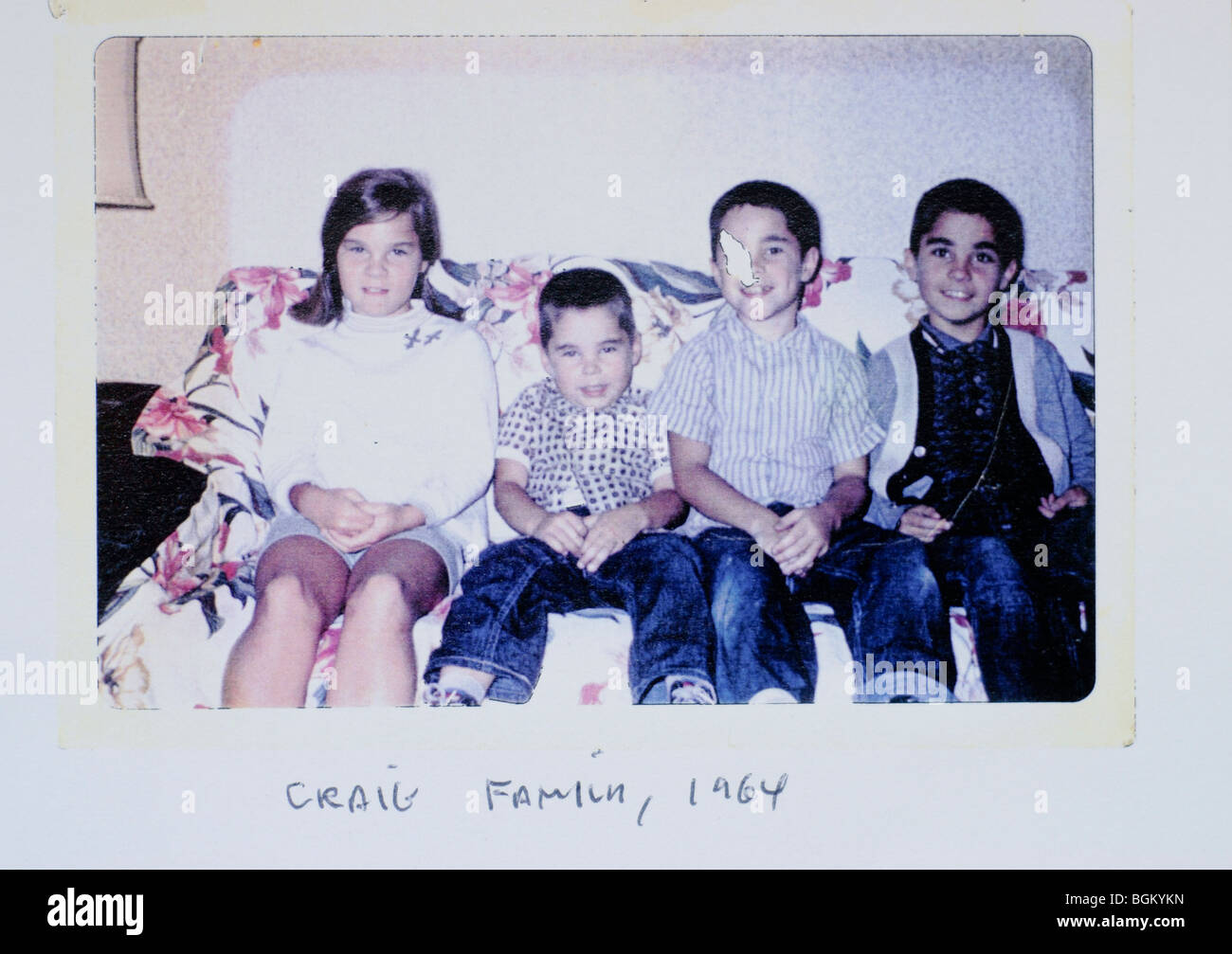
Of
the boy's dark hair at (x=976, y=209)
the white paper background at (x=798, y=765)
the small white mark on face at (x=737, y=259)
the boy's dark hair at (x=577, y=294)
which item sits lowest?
the white paper background at (x=798, y=765)

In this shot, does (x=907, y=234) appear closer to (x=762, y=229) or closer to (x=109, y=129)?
(x=762, y=229)

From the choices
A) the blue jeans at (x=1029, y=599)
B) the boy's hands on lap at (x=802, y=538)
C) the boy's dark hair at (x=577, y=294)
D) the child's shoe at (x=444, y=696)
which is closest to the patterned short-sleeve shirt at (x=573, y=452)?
the boy's dark hair at (x=577, y=294)

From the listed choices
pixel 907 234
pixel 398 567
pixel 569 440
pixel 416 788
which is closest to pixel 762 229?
pixel 907 234

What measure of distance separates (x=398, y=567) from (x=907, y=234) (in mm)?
933

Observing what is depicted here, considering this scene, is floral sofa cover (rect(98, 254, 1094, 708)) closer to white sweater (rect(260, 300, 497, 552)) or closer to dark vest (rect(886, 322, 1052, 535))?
white sweater (rect(260, 300, 497, 552))

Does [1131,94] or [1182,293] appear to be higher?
[1131,94]

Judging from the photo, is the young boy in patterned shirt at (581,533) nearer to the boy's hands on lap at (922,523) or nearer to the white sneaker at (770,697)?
the white sneaker at (770,697)

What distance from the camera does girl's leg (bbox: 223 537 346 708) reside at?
1.54 m

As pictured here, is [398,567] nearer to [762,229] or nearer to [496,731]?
[496,731]

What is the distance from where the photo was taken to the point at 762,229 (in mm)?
1550

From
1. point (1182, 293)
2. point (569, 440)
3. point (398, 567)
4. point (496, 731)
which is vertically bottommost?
point (496, 731)

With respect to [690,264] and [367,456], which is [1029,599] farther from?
[367,456]

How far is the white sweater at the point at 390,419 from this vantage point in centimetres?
155

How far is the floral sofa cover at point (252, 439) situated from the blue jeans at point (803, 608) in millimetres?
30
